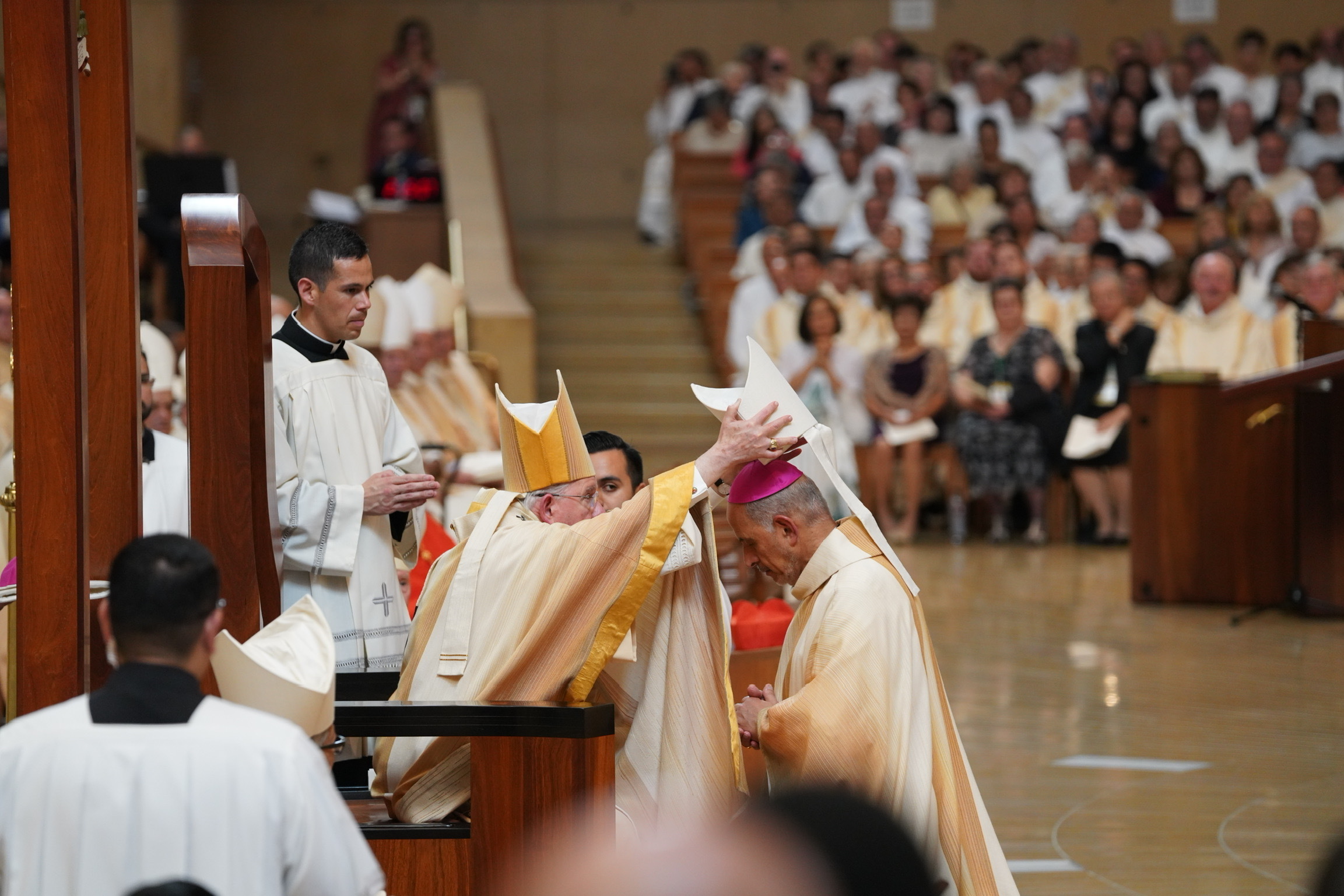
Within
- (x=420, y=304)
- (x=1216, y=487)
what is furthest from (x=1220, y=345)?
(x=420, y=304)

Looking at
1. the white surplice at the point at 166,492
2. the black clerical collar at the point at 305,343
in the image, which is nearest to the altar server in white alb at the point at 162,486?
the white surplice at the point at 166,492

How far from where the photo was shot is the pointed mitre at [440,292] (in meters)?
9.66

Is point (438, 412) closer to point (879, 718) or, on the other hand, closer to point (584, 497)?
point (584, 497)

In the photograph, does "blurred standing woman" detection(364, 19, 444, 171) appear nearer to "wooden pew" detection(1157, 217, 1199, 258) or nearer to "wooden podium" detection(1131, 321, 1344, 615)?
"wooden pew" detection(1157, 217, 1199, 258)

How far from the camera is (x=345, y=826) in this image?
2330 millimetres

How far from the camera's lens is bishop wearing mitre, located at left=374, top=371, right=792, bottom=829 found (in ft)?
11.2

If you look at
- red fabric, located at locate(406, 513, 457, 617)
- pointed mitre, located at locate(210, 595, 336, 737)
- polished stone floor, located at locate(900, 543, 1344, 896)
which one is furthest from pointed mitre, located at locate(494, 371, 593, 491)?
red fabric, located at locate(406, 513, 457, 617)

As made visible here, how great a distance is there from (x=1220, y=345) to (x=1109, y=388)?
721 millimetres

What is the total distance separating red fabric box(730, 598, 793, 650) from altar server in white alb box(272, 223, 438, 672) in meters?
0.96

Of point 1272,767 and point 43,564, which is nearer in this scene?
point 43,564

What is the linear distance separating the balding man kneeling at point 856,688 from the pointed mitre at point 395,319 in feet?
17.6

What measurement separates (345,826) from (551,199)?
624 inches

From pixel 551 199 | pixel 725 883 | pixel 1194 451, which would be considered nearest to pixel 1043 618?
pixel 1194 451

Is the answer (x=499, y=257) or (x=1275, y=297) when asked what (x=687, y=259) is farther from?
(x=1275, y=297)
